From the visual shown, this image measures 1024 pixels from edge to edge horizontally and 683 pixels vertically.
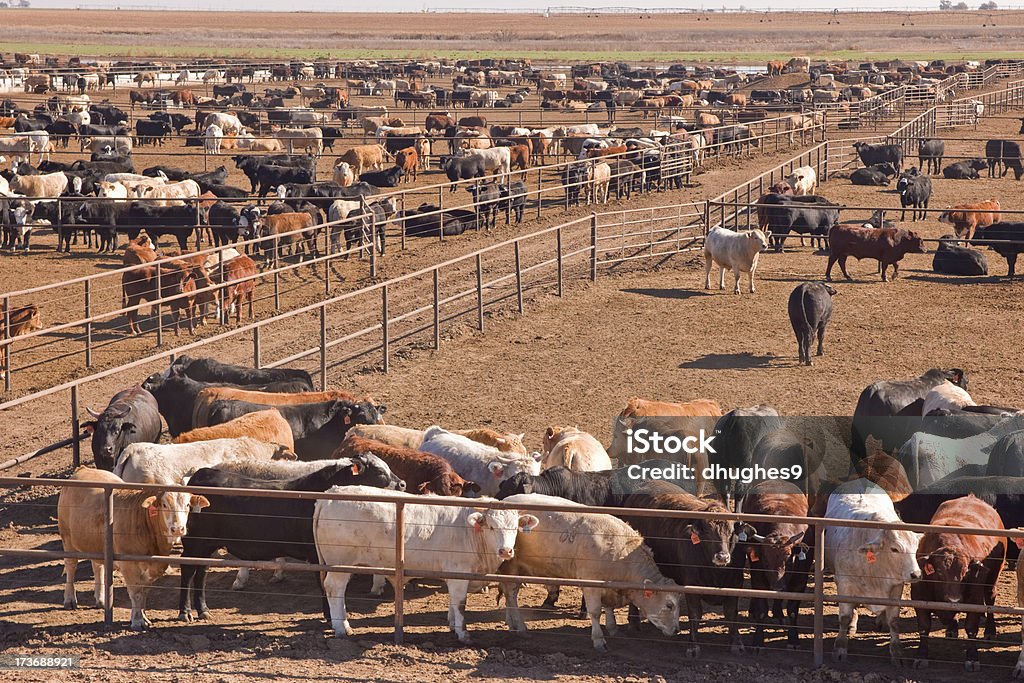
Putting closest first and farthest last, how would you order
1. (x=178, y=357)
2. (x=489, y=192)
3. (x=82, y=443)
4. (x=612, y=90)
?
1. (x=82, y=443)
2. (x=178, y=357)
3. (x=489, y=192)
4. (x=612, y=90)

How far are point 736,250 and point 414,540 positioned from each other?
38.0 ft

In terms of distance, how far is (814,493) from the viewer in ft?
31.8

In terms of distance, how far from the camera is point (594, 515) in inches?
310

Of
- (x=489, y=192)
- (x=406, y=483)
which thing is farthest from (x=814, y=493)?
(x=489, y=192)

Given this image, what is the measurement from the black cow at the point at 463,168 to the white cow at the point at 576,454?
66.2 feet

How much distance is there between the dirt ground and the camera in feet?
381

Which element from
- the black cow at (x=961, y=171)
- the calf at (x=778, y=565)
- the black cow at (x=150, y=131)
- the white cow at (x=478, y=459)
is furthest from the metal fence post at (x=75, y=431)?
the black cow at (x=150, y=131)

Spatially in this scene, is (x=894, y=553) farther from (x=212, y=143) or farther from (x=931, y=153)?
(x=212, y=143)

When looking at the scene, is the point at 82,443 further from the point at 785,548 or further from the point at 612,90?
the point at 612,90

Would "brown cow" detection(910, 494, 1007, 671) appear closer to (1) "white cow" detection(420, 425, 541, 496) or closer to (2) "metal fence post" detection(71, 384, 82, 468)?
(1) "white cow" detection(420, 425, 541, 496)

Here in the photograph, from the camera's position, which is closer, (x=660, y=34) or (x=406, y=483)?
(x=406, y=483)

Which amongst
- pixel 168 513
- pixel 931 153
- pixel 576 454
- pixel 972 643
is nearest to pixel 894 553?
pixel 972 643

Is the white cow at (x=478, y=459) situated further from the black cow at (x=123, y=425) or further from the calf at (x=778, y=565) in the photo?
the black cow at (x=123, y=425)

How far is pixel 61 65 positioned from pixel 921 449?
76.9 meters
